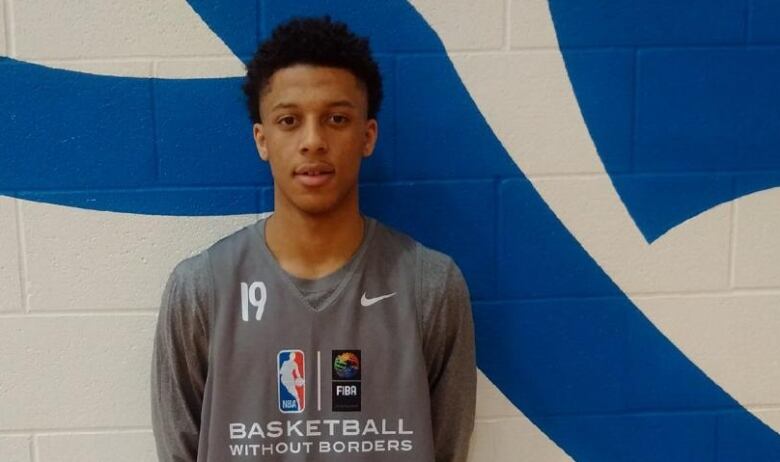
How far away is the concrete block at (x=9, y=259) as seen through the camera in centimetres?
143

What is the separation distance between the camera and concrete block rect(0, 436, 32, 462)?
1.49 m

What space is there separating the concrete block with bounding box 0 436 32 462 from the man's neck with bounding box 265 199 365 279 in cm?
67

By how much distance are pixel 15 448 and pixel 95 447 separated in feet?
0.50

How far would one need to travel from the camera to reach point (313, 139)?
1.16 metres

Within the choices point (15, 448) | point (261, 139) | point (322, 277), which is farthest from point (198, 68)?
point (15, 448)

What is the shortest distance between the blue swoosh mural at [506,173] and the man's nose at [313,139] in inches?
11.6

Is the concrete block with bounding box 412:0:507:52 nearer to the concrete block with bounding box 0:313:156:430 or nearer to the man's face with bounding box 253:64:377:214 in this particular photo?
the man's face with bounding box 253:64:377:214

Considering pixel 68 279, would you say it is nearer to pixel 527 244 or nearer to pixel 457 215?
pixel 457 215

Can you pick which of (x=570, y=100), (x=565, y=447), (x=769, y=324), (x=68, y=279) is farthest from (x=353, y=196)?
(x=769, y=324)

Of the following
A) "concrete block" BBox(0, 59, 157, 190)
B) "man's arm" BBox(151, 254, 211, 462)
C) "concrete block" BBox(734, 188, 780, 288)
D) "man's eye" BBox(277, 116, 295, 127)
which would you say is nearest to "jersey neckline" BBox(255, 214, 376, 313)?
"man's arm" BBox(151, 254, 211, 462)

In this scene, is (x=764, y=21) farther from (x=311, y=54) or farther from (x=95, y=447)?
(x=95, y=447)

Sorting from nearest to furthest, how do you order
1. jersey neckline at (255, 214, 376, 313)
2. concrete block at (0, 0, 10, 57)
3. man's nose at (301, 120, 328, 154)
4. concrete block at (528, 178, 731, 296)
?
1. man's nose at (301, 120, 328, 154)
2. jersey neckline at (255, 214, 376, 313)
3. concrete block at (0, 0, 10, 57)
4. concrete block at (528, 178, 731, 296)

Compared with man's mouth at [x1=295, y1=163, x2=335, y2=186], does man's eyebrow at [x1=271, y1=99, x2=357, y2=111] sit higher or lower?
higher

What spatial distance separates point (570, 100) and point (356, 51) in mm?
467
